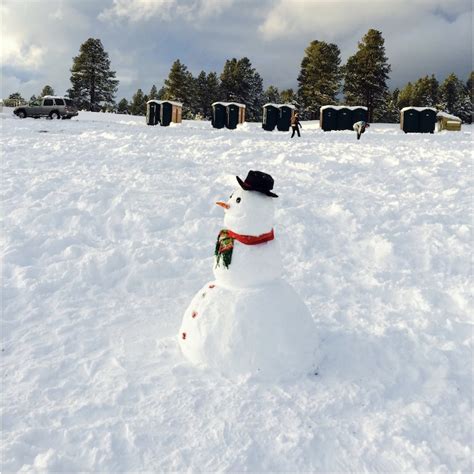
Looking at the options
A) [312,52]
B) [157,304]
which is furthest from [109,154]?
[312,52]

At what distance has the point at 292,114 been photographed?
3356 centimetres

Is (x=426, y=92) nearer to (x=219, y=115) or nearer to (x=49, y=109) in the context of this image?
(x=219, y=115)

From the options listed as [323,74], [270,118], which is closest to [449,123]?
[270,118]

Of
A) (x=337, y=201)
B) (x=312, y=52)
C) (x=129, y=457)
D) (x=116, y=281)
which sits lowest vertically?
(x=129, y=457)

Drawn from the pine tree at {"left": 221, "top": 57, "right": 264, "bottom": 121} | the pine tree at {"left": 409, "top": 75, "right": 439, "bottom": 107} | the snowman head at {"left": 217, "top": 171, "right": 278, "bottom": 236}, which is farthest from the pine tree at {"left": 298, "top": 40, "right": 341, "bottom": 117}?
the snowman head at {"left": 217, "top": 171, "right": 278, "bottom": 236}

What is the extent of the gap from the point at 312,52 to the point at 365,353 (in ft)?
171

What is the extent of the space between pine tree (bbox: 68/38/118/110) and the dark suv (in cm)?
2615

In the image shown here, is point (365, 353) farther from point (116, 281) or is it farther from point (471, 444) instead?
point (116, 281)

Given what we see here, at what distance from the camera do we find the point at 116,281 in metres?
5.43

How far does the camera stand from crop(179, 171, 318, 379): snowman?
3.63 m

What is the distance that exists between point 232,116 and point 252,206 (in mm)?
30926

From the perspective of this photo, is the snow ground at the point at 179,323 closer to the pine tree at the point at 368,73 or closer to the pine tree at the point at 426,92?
the pine tree at the point at 368,73

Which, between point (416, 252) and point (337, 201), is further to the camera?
point (337, 201)

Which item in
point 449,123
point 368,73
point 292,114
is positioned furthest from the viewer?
point 368,73
